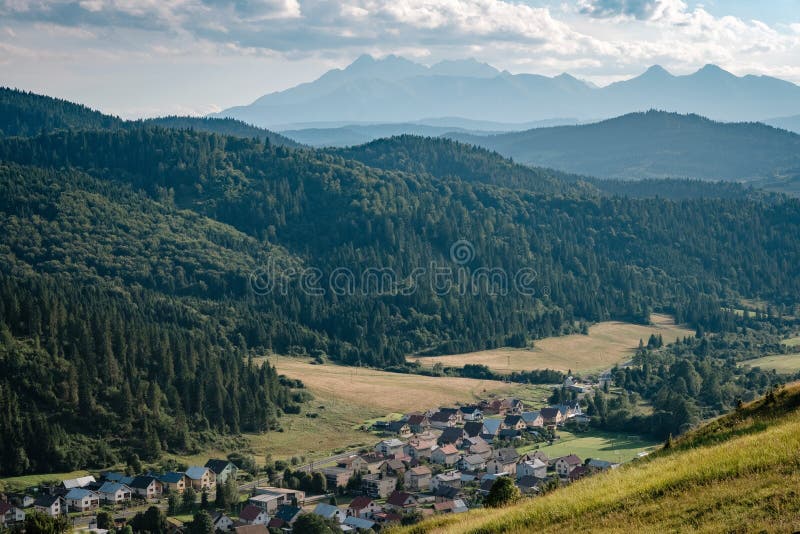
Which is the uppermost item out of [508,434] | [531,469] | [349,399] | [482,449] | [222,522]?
[222,522]

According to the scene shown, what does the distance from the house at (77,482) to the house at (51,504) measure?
3789 millimetres

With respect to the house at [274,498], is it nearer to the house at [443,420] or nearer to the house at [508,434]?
the house at [508,434]

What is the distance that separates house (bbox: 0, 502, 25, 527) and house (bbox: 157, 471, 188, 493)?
43.0ft

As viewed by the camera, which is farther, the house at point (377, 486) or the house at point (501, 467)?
the house at point (501, 467)

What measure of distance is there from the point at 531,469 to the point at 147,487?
34169 mm

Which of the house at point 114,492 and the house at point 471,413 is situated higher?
the house at point 114,492

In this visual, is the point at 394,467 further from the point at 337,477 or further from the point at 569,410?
the point at 569,410

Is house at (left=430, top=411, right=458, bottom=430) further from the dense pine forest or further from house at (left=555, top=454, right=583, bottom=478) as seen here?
house at (left=555, top=454, right=583, bottom=478)

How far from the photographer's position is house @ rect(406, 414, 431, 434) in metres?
106

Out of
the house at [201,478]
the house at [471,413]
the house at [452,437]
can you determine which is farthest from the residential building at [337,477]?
the house at [471,413]

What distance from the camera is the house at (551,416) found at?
108m

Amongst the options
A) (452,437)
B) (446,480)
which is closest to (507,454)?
(452,437)

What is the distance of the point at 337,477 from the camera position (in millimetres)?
79938

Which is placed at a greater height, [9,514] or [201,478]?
[9,514]
